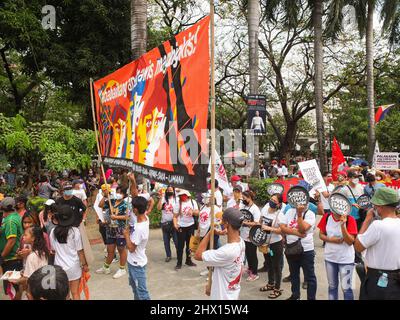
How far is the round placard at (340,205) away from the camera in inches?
169

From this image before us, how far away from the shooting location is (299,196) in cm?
465

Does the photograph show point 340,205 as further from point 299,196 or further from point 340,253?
point 340,253

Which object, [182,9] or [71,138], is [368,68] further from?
[71,138]

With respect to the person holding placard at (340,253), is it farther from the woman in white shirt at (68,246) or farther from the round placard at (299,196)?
the woman in white shirt at (68,246)

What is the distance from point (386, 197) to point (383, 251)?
0.52 metres

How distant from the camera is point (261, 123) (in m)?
13.4

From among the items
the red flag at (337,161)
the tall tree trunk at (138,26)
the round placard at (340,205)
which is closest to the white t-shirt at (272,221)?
the round placard at (340,205)

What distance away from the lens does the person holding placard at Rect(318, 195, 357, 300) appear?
4398 mm

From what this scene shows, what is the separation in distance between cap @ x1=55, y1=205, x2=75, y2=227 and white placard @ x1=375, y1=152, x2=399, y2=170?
9910 millimetres

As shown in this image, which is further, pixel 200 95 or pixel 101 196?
pixel 101 196

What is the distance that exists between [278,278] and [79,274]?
3.05 meters

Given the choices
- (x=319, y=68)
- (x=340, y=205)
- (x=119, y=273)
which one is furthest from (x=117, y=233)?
(x=319, y=68)

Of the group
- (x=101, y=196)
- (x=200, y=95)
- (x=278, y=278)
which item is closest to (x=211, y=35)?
(x=200, y=95)

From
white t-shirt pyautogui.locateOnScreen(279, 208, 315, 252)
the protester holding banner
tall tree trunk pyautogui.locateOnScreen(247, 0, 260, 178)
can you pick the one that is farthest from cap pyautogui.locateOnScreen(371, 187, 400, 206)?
tall tree trunk pyautogui.locateOnScreen(247, 0, 260, 178)
